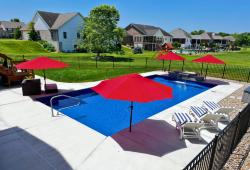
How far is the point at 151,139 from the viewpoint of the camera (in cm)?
692

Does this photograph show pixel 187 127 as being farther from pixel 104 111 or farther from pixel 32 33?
pixel 32 33

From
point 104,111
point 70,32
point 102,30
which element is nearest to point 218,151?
point 104,111

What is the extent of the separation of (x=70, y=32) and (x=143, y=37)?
86.2 feet

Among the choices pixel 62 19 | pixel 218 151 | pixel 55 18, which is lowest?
pixel 218 151

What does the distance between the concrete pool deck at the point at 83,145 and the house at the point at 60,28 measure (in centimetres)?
3895

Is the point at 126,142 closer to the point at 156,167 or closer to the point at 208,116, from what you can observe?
the point at 156,167

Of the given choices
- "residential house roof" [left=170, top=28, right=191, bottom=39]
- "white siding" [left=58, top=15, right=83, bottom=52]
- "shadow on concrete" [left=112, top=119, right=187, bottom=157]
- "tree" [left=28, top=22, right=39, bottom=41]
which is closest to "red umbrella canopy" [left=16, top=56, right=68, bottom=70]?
"shadow on concrete" [left=112, top=119, right=187, bottom=157]

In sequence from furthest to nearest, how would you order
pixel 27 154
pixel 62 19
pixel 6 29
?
pixel 6 29 → pixel 62 19 → pixel 27 154

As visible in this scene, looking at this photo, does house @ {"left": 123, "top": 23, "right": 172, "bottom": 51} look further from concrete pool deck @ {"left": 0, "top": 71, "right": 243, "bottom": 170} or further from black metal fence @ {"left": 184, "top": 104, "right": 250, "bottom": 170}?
black metal fence @ {"left": 184, "top": 104, "right": 250, "bottom": 170}

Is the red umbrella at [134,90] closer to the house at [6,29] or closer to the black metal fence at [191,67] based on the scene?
the black metal fence at [191,67]

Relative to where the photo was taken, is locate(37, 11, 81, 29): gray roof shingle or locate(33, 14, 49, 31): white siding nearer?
locate(37, 11, 81, 29): gray roof shingle

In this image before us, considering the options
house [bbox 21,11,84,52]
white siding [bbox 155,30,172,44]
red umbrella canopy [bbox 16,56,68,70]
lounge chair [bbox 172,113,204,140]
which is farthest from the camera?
white siding [bbox 155,30,172,44]

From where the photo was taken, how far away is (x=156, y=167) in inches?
212

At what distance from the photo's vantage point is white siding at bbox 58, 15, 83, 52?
44838 mm
